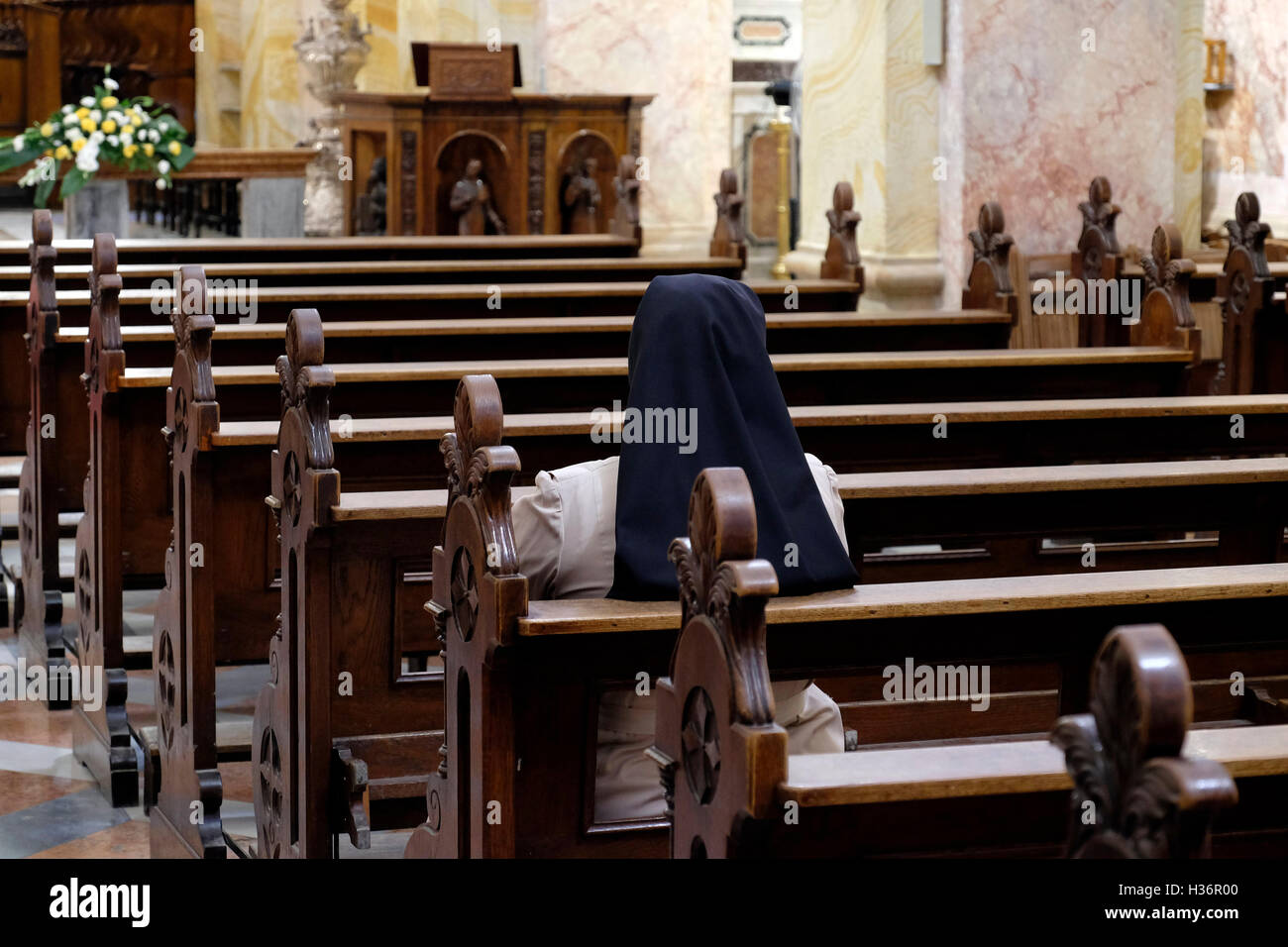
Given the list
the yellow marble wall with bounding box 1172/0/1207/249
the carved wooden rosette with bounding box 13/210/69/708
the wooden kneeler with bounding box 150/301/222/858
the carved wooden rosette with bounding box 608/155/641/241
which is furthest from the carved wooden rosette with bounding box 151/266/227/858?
the yellow marble wall with bounding box 1172/0/1207/249

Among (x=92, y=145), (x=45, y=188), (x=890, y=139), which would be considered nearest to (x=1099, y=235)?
(x=890, y=139)

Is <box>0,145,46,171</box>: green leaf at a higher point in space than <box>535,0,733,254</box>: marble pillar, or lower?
lower

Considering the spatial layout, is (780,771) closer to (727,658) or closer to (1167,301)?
(727,658)

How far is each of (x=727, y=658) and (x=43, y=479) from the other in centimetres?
403

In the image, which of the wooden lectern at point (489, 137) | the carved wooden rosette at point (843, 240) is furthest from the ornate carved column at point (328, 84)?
the carved wooden rosette at point (843, 240)

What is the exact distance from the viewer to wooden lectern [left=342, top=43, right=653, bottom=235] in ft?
33.0

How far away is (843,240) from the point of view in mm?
6418

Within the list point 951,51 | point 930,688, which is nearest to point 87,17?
point 951,51

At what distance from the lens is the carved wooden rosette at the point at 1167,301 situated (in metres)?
4.70

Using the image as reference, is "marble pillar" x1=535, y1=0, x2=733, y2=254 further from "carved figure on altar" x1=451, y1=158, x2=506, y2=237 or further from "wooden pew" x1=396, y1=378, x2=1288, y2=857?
"wooden pew" x1=396, y1=378, x2=1288, y2=857

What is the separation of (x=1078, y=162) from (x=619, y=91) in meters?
4.19

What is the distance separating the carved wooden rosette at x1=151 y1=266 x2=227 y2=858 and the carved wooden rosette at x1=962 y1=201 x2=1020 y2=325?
275 cm
